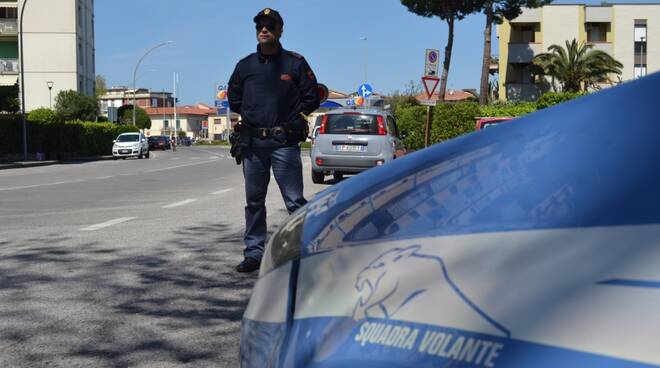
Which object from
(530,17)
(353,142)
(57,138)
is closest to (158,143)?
(530,17)

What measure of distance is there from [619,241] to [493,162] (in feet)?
1.44

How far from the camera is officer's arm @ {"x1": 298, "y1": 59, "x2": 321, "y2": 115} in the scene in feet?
19.9

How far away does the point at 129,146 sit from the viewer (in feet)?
156

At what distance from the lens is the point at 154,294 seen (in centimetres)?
557

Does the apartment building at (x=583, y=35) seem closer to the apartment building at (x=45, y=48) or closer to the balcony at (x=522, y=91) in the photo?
the balcony at (x=522, y=91)

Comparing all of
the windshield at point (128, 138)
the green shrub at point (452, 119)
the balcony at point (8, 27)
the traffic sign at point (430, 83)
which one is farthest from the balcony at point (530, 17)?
the traffic sign at point (430, 83)

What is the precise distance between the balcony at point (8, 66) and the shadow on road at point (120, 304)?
58.4 m

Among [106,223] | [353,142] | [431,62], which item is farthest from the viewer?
[431,62]

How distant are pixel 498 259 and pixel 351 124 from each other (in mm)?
16278

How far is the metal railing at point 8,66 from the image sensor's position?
62094 millimetres

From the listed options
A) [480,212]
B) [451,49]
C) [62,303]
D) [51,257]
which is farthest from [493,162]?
[451,49]

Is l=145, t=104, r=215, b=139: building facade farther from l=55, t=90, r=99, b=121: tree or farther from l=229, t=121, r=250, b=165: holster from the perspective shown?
l=229, t=121, r=250, b=165: holster

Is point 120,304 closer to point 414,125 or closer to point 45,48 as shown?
point 414,125

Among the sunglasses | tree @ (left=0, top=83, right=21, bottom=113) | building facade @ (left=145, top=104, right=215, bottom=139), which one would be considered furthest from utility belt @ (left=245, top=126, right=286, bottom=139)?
building facade @ (left=145, top=104, right=215, bottom=139)
